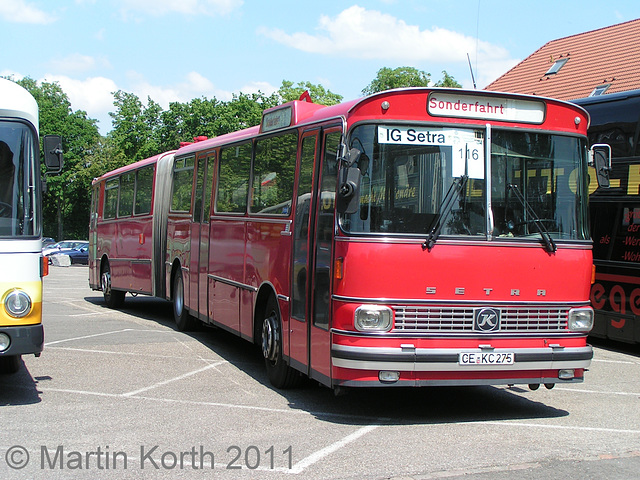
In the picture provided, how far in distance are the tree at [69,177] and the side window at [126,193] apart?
2133 inches

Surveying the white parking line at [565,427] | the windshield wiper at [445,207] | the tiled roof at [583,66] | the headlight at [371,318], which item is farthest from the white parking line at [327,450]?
the tiled roof at [583,66]

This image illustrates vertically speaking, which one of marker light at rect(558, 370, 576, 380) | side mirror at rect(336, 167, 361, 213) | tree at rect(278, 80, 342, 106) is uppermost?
tree at rect(278, 80, 342, 106)

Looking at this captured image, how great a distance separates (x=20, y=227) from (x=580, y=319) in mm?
5522

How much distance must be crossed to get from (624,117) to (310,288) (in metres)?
7.46

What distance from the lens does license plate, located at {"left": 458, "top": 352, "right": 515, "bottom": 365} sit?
25.0 ft

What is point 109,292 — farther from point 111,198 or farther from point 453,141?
point 453,141

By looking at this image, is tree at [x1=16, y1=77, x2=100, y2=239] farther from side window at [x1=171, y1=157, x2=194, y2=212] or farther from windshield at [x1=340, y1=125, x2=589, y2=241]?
windshield at [x1=340, y1=125, x2=589, y2=241]

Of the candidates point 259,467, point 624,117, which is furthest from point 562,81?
point 259,467

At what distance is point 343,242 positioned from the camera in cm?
764

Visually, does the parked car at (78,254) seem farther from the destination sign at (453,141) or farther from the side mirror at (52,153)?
the destination sign at (453,141)

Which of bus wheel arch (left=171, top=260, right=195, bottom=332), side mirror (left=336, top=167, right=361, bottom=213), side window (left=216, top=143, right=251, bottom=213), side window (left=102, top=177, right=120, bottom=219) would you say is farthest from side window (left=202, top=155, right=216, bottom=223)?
side window (left=102, top=177, right=120, bottom=219)

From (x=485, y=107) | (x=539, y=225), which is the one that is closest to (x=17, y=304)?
(x=485, y=107)

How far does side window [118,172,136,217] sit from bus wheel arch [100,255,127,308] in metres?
1.61

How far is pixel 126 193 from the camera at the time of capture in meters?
18.9
